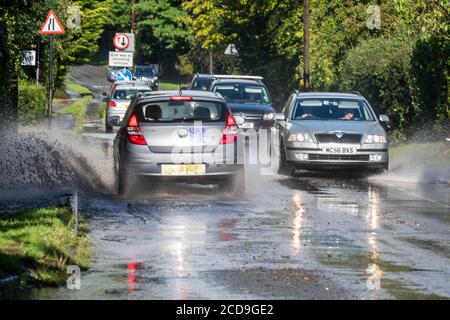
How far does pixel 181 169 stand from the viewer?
60.8ft

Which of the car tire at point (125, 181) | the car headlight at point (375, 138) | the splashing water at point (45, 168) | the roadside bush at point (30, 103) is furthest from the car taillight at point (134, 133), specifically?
the roadside bush at point (30, 103)

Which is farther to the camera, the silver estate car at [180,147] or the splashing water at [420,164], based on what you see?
the splashing water at [420,164]

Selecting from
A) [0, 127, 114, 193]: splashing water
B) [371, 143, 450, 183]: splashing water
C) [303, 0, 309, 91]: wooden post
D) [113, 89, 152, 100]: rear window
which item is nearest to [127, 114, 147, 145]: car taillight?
[0, 127, 114, 193]: splashing water

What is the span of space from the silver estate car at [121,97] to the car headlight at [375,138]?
19796mm

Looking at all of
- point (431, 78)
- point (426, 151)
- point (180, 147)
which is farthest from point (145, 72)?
point (180, 147)

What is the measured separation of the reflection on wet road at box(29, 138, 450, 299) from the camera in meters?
10.3

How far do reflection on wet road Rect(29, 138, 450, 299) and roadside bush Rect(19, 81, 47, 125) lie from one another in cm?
1373

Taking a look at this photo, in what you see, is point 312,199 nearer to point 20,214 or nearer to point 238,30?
point 20,214

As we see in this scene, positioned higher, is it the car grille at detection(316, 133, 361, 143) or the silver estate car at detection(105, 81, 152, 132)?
the silver estate car at detection(105, 81, 152, 132)

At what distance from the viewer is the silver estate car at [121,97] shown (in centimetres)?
4303

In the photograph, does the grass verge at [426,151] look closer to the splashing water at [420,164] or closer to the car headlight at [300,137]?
the splashing water at [420,164]

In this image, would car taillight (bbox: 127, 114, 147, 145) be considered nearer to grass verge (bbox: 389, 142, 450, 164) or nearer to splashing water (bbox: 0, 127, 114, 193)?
splashing water (bbox: 0, 127, 114, 193)

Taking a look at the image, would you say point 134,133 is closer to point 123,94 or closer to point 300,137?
point 300,137
